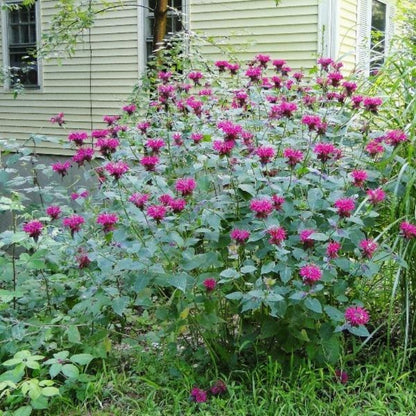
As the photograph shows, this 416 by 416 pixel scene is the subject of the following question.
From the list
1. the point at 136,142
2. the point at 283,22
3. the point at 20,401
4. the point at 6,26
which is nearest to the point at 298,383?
the point at 20,401

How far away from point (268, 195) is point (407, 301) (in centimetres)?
85

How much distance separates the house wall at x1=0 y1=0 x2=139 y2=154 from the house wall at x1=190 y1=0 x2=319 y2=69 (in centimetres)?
119

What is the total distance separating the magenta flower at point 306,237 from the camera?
8.08 feet

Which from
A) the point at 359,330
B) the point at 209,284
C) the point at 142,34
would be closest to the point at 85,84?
the point at 142,34

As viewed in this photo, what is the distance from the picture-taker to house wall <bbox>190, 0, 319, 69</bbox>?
7539 millimetres

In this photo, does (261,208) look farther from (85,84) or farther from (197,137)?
(85,84)

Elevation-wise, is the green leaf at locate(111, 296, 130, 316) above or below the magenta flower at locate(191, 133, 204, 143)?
below

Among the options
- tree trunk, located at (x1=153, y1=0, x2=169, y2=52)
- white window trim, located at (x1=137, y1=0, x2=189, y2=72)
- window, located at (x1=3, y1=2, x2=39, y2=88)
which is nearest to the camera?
tree trunk, located at (x1=153, y1=0, x2=169, y2=52)

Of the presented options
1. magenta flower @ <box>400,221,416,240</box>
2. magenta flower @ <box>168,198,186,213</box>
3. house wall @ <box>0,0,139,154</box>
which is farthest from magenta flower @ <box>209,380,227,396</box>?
house wall @ <box>0,0,139,154</box>

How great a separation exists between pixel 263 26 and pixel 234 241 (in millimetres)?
5694

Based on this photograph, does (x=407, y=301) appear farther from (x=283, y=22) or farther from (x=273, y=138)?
(x=283, y=22)

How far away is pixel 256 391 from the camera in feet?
9.16

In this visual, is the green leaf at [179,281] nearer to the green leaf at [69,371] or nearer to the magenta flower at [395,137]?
the green leaf at [69,371]

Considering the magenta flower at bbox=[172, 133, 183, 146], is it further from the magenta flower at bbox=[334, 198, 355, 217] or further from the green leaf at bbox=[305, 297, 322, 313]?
the green leaf at bbox=[305, 297, 322, 313]
